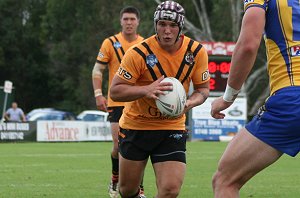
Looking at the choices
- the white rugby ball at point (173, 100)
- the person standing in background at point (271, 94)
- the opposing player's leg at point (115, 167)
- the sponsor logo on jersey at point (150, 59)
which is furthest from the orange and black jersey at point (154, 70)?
the opposing player's leg at point (115, 167)

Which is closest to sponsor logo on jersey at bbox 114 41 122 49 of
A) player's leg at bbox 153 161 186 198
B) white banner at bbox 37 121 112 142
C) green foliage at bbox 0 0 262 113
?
player's leg at bbox 153 161 186 198

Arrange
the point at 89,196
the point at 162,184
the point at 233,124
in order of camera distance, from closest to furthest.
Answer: the point at 162,184 < the point at 89,196 < the point at 233,124

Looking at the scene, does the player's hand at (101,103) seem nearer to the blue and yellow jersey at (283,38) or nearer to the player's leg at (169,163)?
the player's leg at (169,163)

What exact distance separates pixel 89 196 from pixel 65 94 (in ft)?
199

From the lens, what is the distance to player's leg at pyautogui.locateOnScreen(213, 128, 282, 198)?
19.4 feet

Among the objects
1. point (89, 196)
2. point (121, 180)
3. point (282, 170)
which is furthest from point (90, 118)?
point (121, 180)

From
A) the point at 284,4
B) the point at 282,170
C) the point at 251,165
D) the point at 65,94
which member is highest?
the point at 284,4

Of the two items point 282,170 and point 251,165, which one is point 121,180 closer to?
point 251,165

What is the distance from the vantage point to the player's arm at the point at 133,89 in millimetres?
7777

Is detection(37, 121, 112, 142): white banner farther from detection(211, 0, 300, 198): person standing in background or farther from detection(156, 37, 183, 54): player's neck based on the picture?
detection(211, 0, 300, 198): person standing in background

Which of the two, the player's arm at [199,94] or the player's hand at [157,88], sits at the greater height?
the player's hand at [157,88]

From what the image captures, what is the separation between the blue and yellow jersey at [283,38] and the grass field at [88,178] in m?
5.96

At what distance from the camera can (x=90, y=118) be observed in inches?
1686

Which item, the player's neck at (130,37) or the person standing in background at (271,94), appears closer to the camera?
the person standing in background at (271,94)
